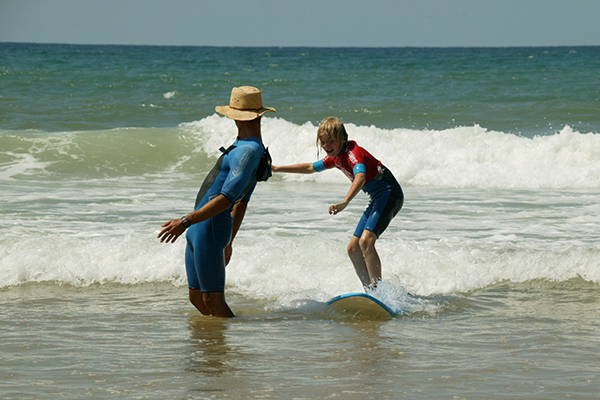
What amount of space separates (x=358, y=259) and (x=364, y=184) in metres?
0.65

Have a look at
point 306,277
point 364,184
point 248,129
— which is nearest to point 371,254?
point 364,184

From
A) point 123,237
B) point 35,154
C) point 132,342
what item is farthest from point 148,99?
point 132,342

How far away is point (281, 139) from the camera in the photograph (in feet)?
59.7

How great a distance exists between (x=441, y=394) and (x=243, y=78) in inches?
1502

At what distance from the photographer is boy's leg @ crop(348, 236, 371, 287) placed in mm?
6230

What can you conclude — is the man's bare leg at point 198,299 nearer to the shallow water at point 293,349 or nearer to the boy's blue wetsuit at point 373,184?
the shallow water at point 293,349

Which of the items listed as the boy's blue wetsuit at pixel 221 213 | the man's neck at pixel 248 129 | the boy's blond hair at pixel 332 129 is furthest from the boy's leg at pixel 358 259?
the man's neck at pixel 248 129

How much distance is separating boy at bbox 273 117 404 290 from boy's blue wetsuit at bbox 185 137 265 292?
3.21ft

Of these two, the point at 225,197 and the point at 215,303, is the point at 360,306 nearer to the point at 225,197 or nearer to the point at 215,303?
the point at 215,303

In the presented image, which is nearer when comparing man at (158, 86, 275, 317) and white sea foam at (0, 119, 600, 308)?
man at (158, 86, 275, 317)

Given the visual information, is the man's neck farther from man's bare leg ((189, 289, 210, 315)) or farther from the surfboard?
the surfboard

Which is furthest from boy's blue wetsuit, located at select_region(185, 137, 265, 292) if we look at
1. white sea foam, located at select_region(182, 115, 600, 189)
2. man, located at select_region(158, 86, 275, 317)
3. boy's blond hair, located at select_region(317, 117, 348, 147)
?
white sea foam, located at select_region(182, 115, 600, 189)

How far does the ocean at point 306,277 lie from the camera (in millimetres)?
4375

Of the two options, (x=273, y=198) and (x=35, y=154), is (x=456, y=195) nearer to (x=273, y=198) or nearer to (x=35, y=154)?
(x=273, y=198)
